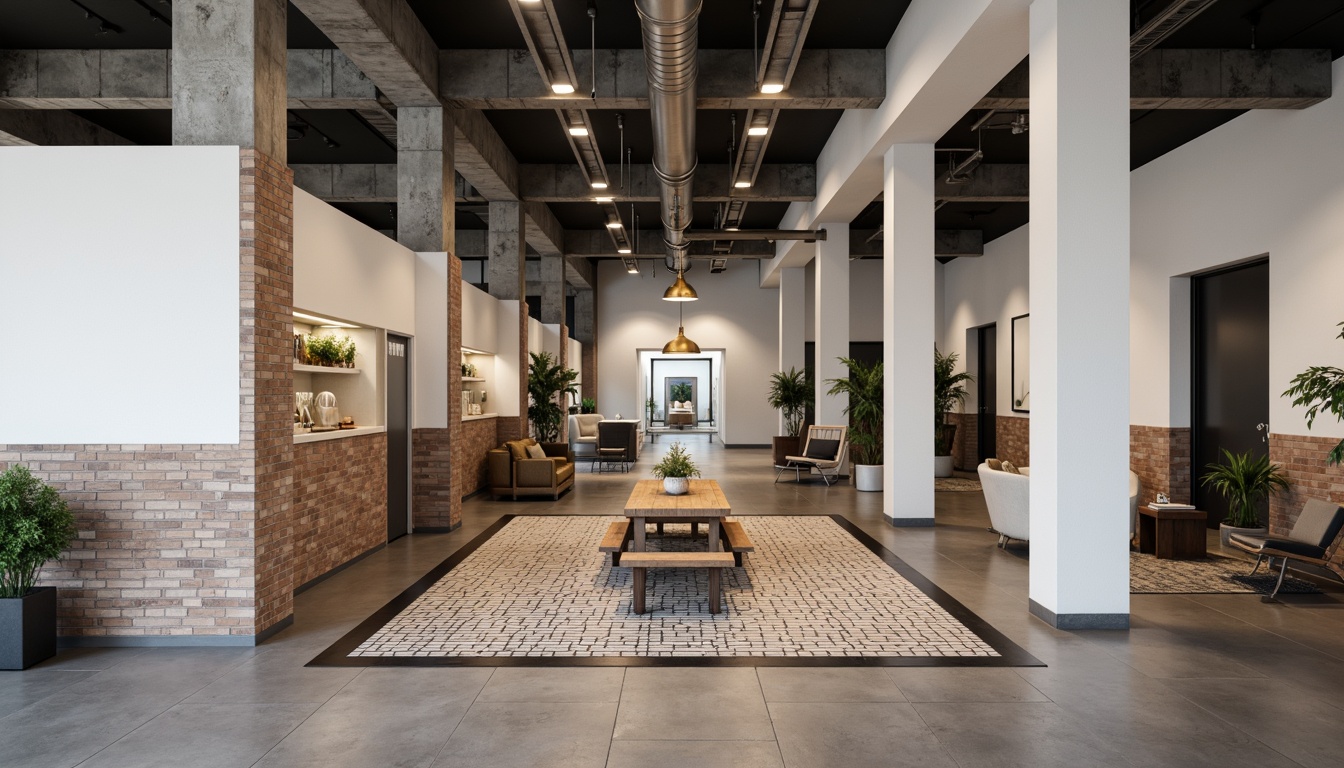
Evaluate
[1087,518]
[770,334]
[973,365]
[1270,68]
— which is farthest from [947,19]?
[770,334]

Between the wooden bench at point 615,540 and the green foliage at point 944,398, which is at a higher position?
the green foliage at point 944,398

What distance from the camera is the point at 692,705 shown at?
3602 mm

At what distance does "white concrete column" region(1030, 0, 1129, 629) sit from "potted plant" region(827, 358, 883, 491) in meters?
5.82

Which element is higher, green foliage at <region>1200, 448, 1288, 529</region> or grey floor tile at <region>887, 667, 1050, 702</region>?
green foliage at <region>1200, 448, 1288, 529</region>

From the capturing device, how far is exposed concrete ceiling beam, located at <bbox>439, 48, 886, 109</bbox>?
759 centimetres

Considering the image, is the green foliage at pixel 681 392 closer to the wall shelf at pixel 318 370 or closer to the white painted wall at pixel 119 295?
the wall shelf at pixel 318 370

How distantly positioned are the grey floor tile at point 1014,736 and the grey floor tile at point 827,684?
0.79 ft

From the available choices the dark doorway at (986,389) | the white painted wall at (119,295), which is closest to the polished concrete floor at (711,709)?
the white painted wall at (119,295)

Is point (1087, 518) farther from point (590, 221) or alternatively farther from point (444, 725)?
point (590, 221)

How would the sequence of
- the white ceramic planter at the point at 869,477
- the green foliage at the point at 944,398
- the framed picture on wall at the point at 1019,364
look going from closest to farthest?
the white ceramic planter at the point at 869,477
the framed picture on wall at the point at 1019,364
the green foliage at the point at 944,398

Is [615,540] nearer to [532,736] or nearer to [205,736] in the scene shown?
[532,736]

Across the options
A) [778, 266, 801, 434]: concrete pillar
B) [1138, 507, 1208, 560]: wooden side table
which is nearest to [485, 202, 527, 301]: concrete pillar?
[778, 266, 801, 434]: concrete pillar

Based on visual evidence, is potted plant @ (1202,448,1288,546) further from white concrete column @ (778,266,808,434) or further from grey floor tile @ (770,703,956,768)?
white concrete column @ (778,266,808,434)

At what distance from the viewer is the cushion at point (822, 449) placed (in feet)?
39.1
